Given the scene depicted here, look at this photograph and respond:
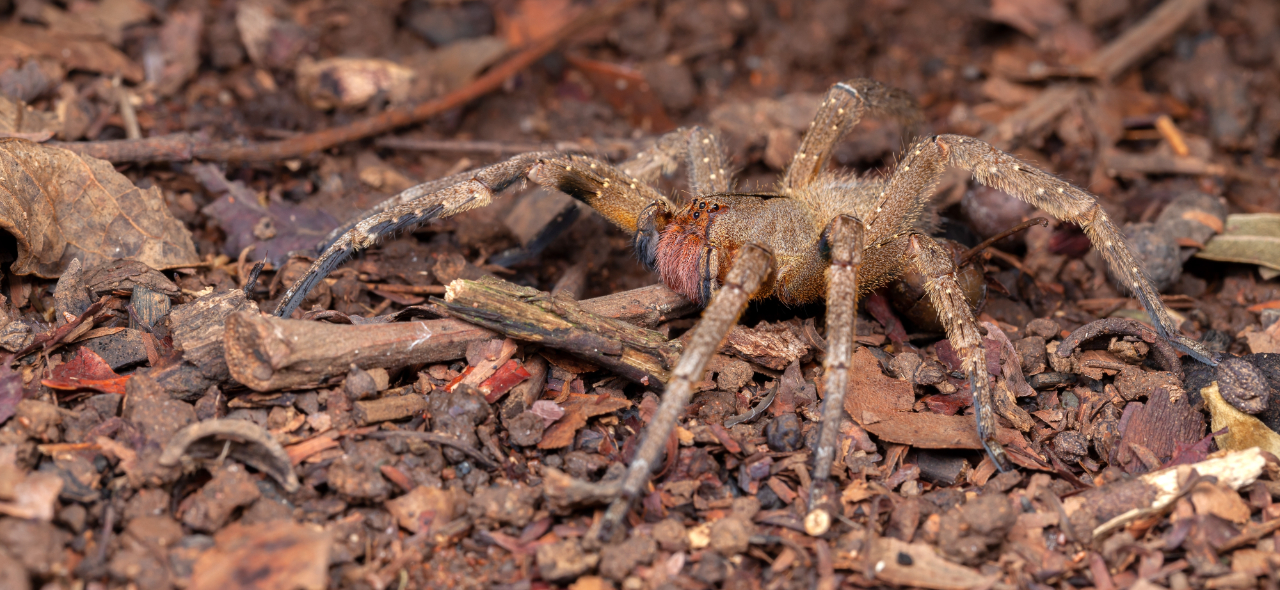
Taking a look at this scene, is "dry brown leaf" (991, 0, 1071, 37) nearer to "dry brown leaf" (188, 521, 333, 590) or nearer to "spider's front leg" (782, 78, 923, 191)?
"spider's front leg" (782, 78, 923, 191)

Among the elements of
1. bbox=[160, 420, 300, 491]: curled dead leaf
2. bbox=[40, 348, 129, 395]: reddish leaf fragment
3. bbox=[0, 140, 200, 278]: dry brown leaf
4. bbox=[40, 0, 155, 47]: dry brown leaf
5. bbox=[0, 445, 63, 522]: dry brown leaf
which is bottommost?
bbox=[0, 445, 63, 522]: dry brown leaf

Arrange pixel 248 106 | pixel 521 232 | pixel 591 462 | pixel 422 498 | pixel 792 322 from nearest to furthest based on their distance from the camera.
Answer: pixel 422 498
pixel 591 462
pixel 792 322
pixel 521 232
pixel 248 106

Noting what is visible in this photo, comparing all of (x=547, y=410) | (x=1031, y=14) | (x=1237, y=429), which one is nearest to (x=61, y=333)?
(x=547, y=410)

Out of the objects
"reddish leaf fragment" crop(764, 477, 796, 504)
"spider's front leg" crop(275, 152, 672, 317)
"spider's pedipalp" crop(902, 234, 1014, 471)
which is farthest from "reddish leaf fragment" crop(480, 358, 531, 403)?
"spider's pedipalp" crop(902, 234, 1014, 471)

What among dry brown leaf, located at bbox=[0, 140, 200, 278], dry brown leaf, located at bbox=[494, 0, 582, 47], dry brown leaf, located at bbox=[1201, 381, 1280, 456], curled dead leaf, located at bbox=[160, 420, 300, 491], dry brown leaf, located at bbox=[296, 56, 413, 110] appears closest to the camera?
curled dead leaf, located at bbox=[160, 420, 300, 491]

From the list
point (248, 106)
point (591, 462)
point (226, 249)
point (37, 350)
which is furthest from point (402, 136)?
point (591, 462)

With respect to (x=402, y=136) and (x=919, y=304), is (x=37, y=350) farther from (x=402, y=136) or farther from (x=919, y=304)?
(x=919, y=304)
